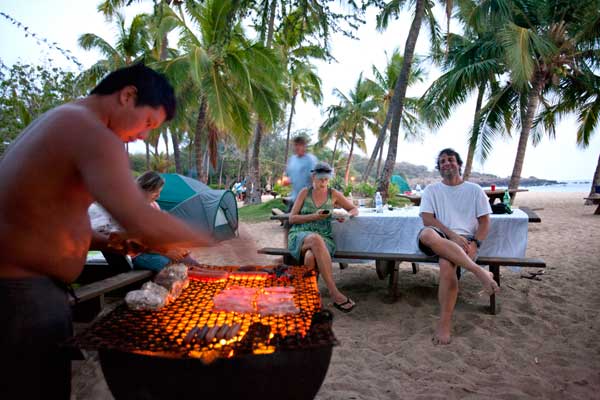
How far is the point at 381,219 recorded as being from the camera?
4402 millimetres

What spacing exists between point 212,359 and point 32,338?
0.64m

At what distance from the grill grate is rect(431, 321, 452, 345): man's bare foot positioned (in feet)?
4.37

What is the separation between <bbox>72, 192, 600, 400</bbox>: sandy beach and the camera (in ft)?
7.77

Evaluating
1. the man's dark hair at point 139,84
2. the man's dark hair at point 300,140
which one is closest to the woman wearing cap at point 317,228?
the man's dark hair at point 300,140

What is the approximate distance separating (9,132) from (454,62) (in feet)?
49.2

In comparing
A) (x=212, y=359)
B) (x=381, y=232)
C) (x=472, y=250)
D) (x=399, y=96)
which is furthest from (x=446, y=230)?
(x=399, y=96)

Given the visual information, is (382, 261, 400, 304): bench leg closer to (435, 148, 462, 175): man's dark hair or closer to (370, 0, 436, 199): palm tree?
(435, 148, 462, 175): man's dark hair

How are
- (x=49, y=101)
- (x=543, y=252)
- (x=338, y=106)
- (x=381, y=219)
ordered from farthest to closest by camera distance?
1. (x=338, y=106)
2. (x=49, y=101)
3. (x=543, y=252)
4. (x=381, y=219)

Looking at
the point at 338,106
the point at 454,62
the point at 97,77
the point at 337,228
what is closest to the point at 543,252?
the point at 337,228

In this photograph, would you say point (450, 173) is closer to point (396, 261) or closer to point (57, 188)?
point (396, 261)

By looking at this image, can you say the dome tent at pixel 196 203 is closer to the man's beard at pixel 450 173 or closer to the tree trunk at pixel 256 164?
the man's beard at pixel 450 173

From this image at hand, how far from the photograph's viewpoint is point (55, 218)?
120cm

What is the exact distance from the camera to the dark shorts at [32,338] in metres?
1.19

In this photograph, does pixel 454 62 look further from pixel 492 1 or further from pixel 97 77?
pixel 97 77
